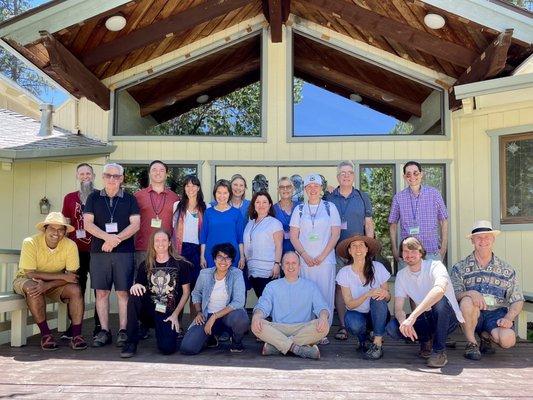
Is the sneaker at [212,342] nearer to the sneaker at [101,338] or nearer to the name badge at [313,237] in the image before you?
the sneaker at [101,338]

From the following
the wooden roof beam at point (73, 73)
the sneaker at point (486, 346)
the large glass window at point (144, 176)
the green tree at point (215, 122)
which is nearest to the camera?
the sneaker at point (486, 346)

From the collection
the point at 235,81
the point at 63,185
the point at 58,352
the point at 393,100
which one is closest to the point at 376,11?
the point at 393,100

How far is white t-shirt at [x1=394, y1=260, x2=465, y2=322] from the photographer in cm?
393

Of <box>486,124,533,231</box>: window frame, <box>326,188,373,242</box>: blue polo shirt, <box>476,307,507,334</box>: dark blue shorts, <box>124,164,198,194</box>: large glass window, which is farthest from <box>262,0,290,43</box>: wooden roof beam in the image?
<box>476,307,507,334</box>: dark blue shorts

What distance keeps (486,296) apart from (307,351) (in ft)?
4.78

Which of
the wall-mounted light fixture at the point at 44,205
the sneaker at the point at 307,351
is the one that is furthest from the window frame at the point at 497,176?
the wall-mounted light fixture at the point at 44,205

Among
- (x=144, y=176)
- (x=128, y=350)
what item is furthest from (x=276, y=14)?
(x=128, y=350)

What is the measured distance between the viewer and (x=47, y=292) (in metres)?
4.47

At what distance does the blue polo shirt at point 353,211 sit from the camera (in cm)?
478

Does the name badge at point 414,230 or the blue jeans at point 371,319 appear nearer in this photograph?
the blue jeans at point 371,319

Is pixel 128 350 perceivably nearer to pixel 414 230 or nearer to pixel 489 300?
pixel 414 230

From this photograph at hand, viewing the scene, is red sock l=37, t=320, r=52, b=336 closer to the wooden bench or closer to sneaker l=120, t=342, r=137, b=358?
the wooden bench

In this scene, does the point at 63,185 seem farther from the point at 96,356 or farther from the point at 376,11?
the point at 376,11

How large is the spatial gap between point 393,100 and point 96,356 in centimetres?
428
